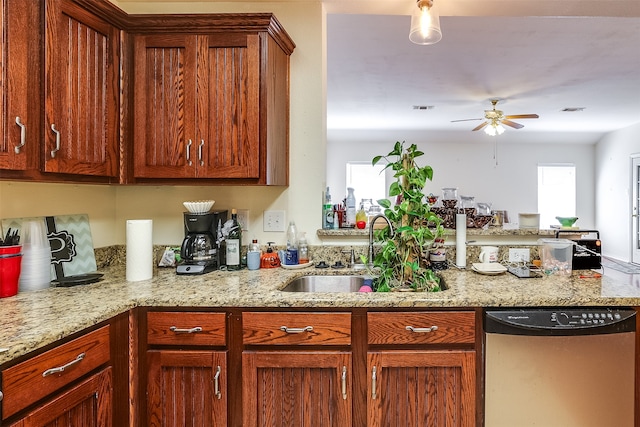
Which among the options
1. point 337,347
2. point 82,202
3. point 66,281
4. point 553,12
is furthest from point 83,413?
point 553,12

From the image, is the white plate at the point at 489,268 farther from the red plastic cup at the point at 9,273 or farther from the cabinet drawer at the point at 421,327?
the red plastic cup at the point at 9,273

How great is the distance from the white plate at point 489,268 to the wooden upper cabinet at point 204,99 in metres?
1.10

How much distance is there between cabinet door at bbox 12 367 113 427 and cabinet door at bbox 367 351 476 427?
895 millimetres

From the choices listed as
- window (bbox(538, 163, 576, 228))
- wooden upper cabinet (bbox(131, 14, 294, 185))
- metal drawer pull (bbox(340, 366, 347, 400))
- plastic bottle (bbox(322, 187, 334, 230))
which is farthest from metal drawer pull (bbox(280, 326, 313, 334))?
window (bbox(538, 163, 576, 228))

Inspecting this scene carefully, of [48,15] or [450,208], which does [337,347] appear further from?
[48,15]

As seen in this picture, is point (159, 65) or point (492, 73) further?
point (492, 73)

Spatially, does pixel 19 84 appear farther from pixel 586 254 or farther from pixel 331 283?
pixel 586 254

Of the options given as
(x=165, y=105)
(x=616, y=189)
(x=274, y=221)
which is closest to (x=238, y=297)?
(x=274, y=221)

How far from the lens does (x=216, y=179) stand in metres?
1.71

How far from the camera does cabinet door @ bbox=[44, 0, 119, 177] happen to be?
4.49 feet

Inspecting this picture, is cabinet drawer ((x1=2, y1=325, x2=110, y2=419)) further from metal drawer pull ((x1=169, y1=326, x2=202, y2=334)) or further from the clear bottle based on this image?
the clear bottle

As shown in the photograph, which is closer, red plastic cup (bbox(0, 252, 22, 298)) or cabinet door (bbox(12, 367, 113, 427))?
cabinet door (bbox(12, 367, 113, 427))

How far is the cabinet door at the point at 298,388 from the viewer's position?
135cm

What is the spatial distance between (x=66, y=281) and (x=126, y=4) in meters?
1.52
